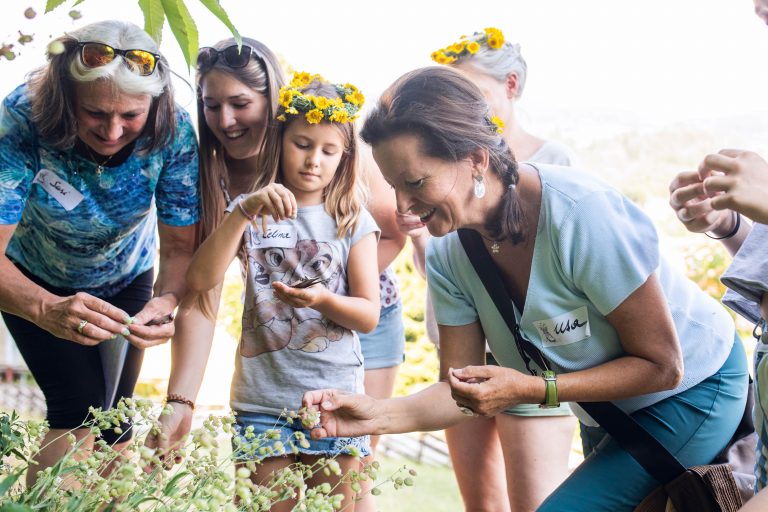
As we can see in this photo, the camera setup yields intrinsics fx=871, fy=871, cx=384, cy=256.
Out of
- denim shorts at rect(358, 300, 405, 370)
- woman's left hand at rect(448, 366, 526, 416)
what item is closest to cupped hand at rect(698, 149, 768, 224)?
woman's left hand at rect(448, 366, 526, 416)

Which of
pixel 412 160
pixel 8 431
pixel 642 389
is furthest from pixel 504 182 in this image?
pixel 8 431

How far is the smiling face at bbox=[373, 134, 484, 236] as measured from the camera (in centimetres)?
183

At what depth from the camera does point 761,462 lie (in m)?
1.71

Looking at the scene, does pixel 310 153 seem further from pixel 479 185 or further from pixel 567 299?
pixel 567 299

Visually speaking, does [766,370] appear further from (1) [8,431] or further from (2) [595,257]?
(1) [8,431]

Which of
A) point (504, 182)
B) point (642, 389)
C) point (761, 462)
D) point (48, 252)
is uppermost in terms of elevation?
point (504, 182)

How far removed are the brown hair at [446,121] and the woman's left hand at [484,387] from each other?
0.33 m

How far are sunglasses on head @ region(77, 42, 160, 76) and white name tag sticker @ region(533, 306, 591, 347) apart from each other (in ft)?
3.70

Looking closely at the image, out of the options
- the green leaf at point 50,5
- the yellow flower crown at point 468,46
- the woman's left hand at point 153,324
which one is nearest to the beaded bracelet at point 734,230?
the yellow flower crown at point 468,46

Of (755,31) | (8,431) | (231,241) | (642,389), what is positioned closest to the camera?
(8,431)

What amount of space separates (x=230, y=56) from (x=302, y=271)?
0.65 meters

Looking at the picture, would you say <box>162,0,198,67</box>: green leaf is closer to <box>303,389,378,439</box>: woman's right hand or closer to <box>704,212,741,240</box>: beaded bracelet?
<box>303,389,378,439</box>: woman's right hand

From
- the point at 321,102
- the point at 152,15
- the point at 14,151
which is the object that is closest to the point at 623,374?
the point at 321,102

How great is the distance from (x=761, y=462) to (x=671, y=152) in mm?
8157
